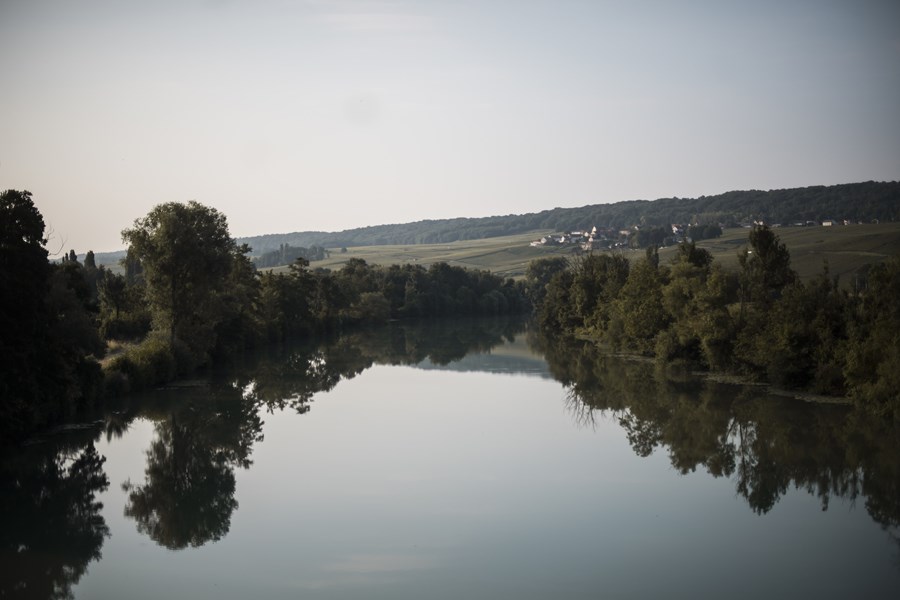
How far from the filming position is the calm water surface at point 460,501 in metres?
16.2

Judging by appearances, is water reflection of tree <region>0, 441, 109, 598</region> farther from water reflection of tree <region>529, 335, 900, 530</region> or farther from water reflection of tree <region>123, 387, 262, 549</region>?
water reflection of tree <region>529, 335, 900, 530</region>

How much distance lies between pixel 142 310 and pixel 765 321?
110ft

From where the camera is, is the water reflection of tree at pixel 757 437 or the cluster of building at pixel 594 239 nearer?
the water reflection of tree at pixel 757 437

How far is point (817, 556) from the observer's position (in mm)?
17500

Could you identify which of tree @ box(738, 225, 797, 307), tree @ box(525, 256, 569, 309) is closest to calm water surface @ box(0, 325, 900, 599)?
tree @ box(738, 225, 797, 307)

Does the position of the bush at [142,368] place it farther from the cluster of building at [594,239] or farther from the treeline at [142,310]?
the cluster of building at [594,239]

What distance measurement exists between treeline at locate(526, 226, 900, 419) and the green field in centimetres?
344

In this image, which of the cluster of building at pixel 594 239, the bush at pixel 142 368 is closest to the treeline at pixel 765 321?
the bush at pixel 142 368

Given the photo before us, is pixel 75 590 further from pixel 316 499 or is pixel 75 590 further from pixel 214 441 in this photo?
pixel 214 441

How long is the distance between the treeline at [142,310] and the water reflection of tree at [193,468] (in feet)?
10.8

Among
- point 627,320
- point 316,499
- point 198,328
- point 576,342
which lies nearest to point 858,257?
point 576,342

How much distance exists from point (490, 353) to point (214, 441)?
32896mm

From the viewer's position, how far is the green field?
79.1 meters

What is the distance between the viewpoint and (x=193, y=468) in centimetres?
2569
